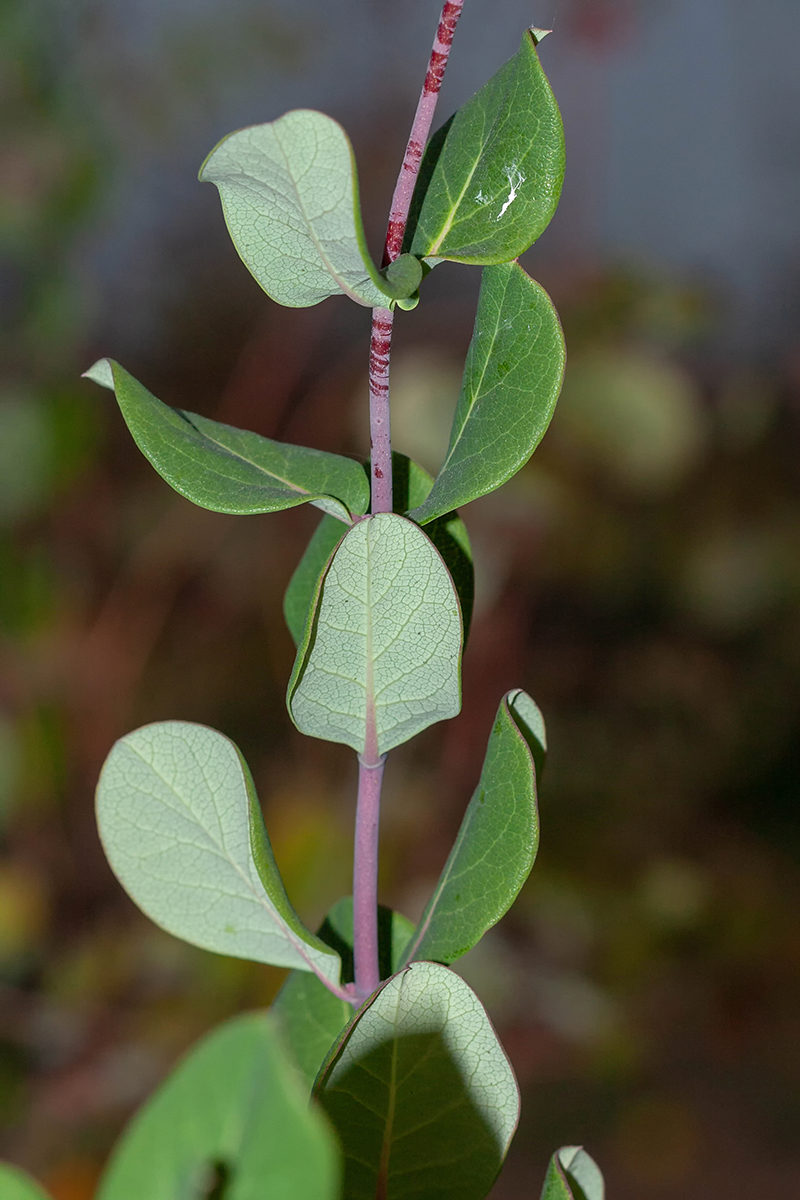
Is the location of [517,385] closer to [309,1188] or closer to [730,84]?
[309,1188]

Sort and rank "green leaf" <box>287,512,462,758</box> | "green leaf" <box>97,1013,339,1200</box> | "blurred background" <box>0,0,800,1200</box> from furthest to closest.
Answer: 1. "blurred background" <box>0,0,800,1200</box>
2. "green leaf" <box>287,512,462,758</box>
3. "green leaf" <box>97,1013,339,1200</box>

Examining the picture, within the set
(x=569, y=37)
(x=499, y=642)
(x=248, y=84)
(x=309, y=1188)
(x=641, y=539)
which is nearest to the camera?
(x=309, y=1188)

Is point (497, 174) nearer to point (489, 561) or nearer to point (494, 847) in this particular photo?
point (494, 847)

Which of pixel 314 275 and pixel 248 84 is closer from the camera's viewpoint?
pixel 314 275

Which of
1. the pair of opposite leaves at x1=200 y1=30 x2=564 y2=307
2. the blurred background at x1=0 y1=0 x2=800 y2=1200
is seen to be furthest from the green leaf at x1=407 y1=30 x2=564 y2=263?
the blurred background at x1=0 y1=0 x2=800 y2=1200

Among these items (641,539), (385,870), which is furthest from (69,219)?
(641,539)

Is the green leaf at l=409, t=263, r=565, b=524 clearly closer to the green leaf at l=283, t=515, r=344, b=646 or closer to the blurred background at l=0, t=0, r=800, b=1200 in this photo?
the green leaf at l=283, t=515, r=344, b=646

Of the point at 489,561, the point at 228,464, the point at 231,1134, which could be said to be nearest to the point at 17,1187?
the point at 231,1134
